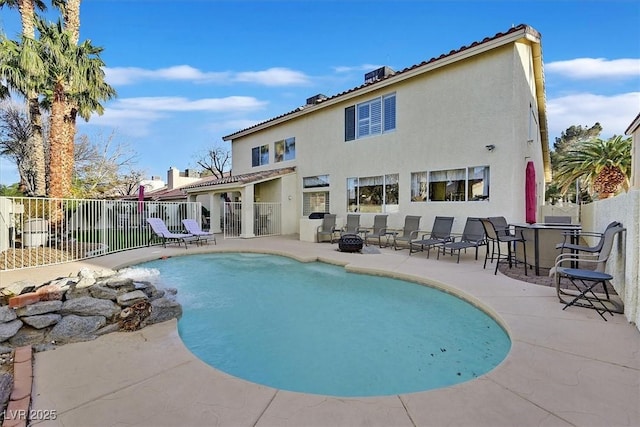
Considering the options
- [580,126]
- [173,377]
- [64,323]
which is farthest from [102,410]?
[580,126]

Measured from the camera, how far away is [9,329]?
149 inches

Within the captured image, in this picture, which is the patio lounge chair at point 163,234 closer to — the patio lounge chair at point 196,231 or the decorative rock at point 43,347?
the patio lounge chair at point 196,231

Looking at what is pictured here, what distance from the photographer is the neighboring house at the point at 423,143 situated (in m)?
9.70

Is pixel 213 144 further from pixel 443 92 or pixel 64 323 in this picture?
pixel 64 323

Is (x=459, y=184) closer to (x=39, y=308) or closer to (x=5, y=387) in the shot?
(x=39, y=308)

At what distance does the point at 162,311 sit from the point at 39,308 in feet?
4.99

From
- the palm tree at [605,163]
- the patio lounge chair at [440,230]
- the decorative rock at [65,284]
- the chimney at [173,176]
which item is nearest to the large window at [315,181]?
the patio lounge chair at [440,230]

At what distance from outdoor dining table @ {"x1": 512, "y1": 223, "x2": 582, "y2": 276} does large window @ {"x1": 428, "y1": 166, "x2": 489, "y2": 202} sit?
3.30 metres

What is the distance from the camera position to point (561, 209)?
1455 centimetres

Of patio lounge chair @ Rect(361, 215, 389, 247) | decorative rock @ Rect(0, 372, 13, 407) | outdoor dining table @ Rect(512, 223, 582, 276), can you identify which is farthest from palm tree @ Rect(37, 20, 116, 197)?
outdoor dining table @ Rect(512, 223, 582, 276)

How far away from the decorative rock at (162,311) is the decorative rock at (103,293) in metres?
0.65

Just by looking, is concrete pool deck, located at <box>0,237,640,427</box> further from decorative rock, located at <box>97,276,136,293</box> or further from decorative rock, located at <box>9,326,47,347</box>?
decorative rock, located at <box>97,276,136,293</box>

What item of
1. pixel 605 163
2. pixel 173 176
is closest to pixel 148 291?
pixel 605 163

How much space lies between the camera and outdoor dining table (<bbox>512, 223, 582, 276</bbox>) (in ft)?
21.8
